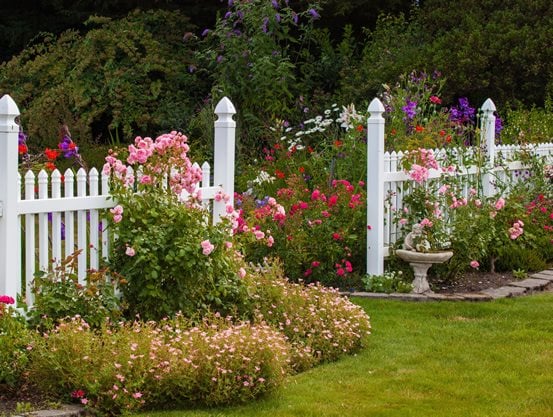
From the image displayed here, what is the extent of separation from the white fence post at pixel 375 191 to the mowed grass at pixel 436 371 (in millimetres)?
823

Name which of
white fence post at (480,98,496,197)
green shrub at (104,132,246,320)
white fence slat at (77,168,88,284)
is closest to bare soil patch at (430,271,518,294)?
white fence post at (480,98,496,197)

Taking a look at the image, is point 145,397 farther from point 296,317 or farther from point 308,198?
point 308,198

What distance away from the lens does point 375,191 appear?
880 centimetres

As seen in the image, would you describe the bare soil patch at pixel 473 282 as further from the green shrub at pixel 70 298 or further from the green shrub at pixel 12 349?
the green shrub at pixel 12 349

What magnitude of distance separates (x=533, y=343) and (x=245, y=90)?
8380mm

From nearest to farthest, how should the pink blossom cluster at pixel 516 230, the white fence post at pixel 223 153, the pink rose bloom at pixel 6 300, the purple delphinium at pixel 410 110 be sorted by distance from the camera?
the pink rose bloom at pixel 6 300
the white fence post at pixel 223 153
the pink blossom cluster at pixel 516 230
the purple delphinium at pixel 410 110

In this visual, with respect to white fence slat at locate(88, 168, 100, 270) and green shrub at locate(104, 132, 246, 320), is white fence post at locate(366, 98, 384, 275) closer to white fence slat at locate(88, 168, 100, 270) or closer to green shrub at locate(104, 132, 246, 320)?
green shrub at locate(104, 132, 246, 320)

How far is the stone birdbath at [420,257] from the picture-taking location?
8.45m

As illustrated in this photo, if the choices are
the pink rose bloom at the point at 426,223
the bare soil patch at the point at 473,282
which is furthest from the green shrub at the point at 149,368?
the bare soil patch at the point at 473,282

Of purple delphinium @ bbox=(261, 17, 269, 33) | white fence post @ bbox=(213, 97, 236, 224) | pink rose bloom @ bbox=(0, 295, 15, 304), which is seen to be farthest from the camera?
purple delphinium @ bbox=(261, 17, 269, 33)

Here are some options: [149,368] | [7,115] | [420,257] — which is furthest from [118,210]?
[420,257]

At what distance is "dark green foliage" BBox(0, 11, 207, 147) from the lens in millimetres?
15453

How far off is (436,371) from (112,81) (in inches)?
421

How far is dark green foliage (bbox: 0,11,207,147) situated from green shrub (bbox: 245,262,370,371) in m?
8.63
